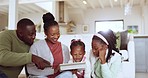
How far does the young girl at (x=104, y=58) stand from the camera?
43.5 inches

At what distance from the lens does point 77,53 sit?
1.17 m

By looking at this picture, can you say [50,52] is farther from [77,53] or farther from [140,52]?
[140,52]

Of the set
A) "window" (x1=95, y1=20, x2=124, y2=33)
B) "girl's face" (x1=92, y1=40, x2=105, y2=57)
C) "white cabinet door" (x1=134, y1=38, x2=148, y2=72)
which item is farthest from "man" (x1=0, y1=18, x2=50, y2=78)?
"window" (x1=95, y1=20, x2=124, y2=33)

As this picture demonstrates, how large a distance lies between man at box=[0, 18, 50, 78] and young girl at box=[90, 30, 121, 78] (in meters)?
0.29

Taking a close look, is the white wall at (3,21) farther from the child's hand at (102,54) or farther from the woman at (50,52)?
the child's hand at (102,54)

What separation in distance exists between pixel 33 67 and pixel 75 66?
0.24 meters

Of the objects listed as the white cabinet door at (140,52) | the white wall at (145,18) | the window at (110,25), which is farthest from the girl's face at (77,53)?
the window at (110,25)

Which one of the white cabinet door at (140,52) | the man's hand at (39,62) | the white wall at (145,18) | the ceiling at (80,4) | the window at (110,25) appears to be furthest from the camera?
the window at (110,25)

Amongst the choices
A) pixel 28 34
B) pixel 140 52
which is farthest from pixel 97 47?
pixel 140 52

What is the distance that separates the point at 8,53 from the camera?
1.08 metres

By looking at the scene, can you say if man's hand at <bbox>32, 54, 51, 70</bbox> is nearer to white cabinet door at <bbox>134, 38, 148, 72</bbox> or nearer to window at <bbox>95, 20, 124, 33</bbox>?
white cabinet door at <bbox>134, 38, 148, 72</bbox>

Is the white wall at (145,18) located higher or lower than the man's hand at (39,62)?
higher

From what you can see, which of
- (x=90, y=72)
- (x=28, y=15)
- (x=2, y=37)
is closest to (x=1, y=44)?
(x=2, y=37)

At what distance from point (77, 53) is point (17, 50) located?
1.25ft
